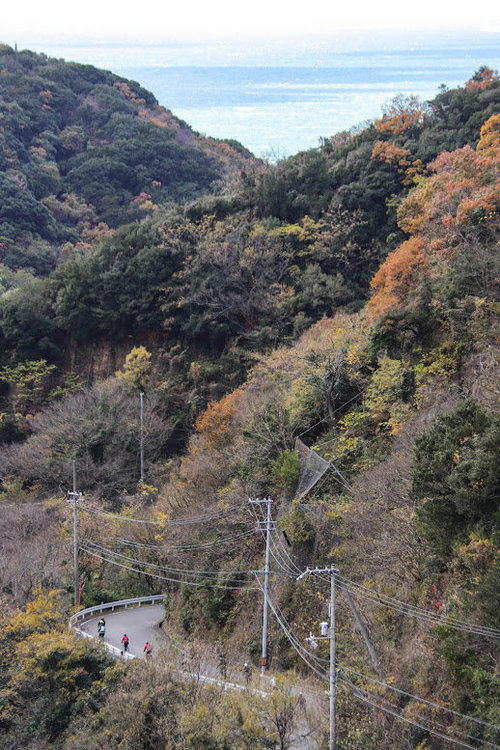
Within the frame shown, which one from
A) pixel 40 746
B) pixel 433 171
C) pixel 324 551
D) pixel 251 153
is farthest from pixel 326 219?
pixel 251 153

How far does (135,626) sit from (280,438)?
23.5 feet

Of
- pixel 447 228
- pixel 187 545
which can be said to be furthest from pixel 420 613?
pixel 447 228

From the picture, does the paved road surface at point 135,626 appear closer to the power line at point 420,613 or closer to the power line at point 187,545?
the power line at point 187,545

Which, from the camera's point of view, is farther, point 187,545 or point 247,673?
point 187,545

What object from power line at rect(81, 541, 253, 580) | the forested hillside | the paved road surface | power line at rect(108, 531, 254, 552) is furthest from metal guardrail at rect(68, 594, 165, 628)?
power line at rect(108, 531, 254, 552)

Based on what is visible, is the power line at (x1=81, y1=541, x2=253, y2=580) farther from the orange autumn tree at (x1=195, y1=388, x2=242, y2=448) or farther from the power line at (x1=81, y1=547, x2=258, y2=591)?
the orange autumn tree at (x1=195, y1=388, x2=242, y2=448)

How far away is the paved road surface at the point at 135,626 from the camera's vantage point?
64.3ft

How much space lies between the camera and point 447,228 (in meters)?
22.8

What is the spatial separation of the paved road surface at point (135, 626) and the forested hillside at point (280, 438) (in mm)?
817

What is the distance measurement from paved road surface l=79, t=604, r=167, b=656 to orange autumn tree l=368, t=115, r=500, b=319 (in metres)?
12.0

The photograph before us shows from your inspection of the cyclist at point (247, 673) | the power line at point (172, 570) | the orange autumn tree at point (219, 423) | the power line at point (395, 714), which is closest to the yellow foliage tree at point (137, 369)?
the orange autumn tree at point (219, 423)

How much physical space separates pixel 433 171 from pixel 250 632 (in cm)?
2598

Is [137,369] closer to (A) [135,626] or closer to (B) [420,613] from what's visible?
(A) [135,626]

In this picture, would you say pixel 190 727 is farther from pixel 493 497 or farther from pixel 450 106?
pixel 450 106
